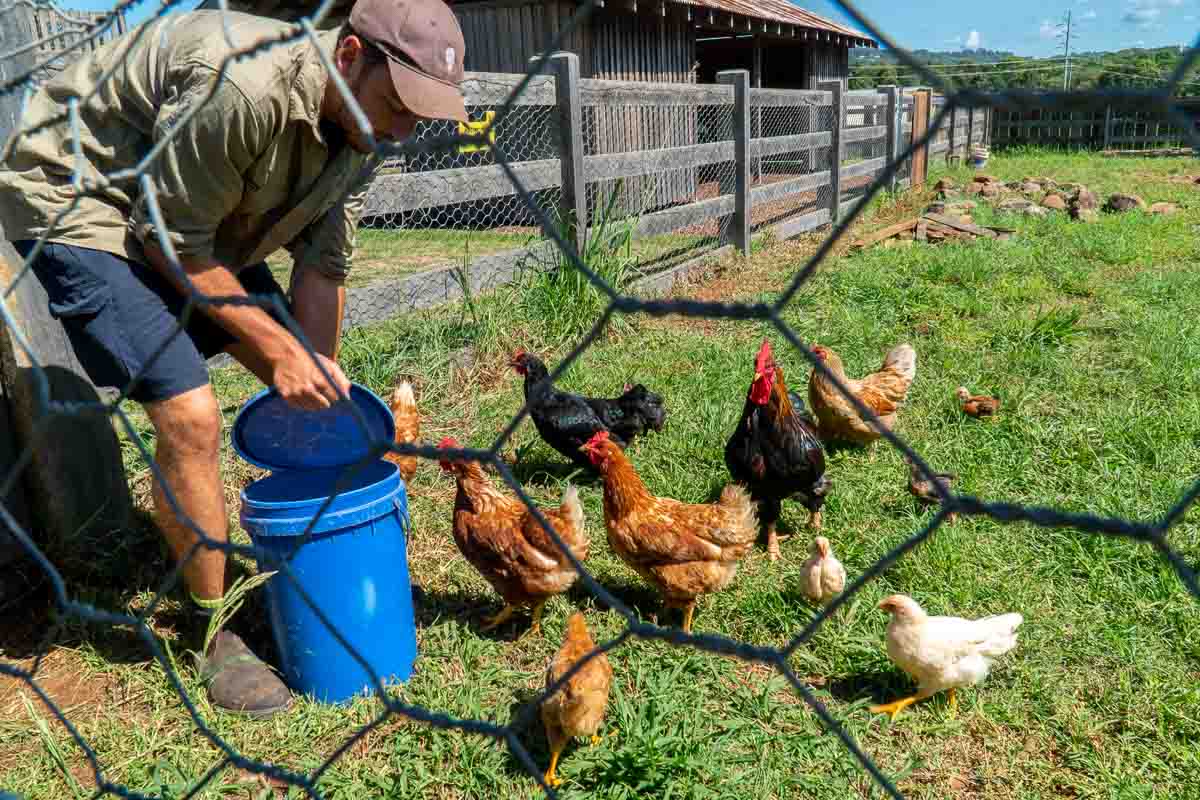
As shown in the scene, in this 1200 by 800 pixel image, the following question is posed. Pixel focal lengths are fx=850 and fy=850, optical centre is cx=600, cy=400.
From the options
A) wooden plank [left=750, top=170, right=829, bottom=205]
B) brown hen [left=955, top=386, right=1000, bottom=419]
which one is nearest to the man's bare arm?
brown hen [left=955, top=386, right=1000, bottom=419]

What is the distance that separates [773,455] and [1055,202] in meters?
9.52

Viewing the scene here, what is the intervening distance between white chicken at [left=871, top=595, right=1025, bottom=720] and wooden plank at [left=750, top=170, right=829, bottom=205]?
657 centimetres

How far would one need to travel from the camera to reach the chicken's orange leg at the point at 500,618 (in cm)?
265

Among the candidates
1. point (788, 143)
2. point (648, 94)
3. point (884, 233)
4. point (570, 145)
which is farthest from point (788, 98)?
point (570, 145)

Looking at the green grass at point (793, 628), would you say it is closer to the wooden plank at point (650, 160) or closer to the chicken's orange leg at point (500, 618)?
the chicken's orange leg at point (500, 618)

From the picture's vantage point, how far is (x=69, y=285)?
2.05 m

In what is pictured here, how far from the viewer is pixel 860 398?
12.9ft

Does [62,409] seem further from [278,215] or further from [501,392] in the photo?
[501,392]

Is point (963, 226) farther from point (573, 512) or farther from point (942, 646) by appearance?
point (942, 646)

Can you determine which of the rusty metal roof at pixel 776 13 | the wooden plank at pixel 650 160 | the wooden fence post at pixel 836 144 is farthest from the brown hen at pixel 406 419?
the rusty metal roof at pixel 776 13

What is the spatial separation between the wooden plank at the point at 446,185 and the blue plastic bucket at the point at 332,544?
7.05 ft

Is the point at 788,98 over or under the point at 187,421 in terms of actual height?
over

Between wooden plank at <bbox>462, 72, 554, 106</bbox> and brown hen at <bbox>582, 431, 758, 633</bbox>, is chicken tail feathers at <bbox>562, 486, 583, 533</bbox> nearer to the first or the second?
brown hen at <bbox>582, 431, 758, 633</bbox>

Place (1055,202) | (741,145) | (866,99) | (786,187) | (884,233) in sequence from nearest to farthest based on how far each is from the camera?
(741,145), (884,233), (786,187), (1055,202), (866,99)
